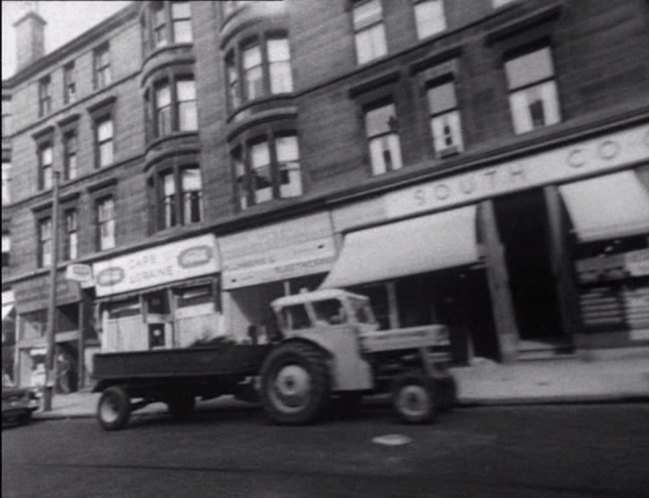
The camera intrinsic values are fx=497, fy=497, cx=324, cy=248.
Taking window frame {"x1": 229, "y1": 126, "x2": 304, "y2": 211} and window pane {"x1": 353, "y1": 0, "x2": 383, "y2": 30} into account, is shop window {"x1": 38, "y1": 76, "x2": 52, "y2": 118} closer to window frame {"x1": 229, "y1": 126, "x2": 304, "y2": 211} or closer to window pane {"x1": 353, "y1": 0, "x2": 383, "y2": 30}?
window frame {"x1": 229, "y1": 126, "x2": 304, "y2": 211}

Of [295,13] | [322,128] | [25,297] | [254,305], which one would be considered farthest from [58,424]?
[295,13]

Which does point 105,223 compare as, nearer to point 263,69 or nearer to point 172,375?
point 172,375

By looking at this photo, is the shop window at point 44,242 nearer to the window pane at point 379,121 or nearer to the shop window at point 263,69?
the shop window at point 263,69

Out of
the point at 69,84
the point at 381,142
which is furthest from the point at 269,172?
the point at 69,84

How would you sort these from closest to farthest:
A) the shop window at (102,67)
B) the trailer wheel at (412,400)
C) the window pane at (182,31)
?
the window pane at (182,31) < the shop window at (102,67) < the trailer wheel at (412,400)

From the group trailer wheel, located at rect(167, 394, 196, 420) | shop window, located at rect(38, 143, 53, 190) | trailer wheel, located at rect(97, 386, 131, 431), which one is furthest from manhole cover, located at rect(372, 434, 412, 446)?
shop window, located at rect(38, 143, 53, 190)

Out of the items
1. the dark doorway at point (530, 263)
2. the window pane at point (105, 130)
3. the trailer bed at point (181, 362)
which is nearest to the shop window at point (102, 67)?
the window pane at point (105, 130)
